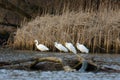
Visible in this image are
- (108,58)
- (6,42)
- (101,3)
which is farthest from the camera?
(101,3)

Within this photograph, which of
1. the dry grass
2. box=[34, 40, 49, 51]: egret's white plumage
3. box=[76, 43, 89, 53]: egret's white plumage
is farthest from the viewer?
box=[34, 40, 49, 51]: egret's white plumage

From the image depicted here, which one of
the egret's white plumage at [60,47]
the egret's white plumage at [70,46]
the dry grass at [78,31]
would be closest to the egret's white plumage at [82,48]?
the egret's white plumage at [70,46]

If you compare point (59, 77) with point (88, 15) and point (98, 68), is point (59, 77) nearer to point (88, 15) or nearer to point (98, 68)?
point (98, 68)

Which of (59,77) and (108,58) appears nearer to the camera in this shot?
(59,77)

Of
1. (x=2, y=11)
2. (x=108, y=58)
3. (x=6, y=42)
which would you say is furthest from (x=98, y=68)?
(x=2, y=11)

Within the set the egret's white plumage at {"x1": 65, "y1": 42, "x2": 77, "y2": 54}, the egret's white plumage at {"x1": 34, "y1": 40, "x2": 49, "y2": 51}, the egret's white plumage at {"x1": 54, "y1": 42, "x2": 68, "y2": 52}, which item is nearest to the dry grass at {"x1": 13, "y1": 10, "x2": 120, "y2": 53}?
the egret's white plumage at {"x1": 34, "y1": 40, "x2": 49, "y2": 51}

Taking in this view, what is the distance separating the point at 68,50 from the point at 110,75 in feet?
35.2

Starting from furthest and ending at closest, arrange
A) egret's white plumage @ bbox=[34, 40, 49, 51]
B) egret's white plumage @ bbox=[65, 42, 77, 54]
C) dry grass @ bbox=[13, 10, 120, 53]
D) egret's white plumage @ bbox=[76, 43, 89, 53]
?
egret's white plumage @ bbox=[34, 40, 49, 51], dry grass @ bbox=[13, 10, 120, 53], egret's white plumage @ bbox=[65, 42, 77, 54], egret's white plumage @ bbox=[76, 43, 89, 53]

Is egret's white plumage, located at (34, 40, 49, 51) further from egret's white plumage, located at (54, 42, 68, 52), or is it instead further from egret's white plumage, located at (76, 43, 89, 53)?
egret's white plumage, located at (76, 43, 89, 53)

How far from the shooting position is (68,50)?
27047 millimetres

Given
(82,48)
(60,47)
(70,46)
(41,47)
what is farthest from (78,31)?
(41,47)

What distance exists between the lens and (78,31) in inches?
1038

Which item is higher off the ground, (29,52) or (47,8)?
(47,8)

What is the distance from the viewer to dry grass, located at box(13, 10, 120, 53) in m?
25.8
